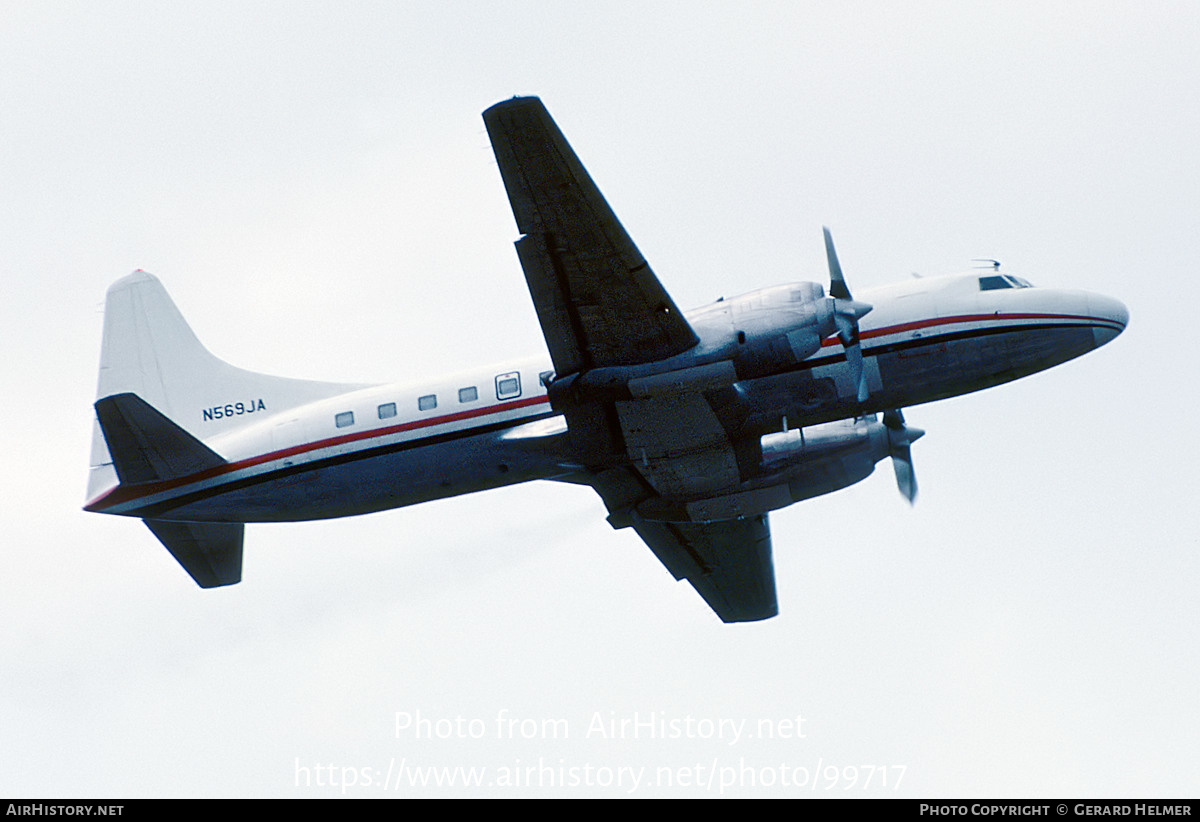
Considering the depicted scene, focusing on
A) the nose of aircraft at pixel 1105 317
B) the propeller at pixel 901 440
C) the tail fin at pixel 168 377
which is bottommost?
the propeller at pixel 901 440

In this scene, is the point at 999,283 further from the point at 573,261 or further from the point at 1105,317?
the point at 573,261

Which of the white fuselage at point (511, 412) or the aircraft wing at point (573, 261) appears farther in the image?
the white fuselage at point (511, 412)

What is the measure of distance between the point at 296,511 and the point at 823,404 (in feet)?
33.1

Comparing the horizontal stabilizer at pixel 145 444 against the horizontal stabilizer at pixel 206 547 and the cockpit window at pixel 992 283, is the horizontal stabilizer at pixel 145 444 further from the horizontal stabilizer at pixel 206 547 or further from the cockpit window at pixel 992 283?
the cockpit window at pixel 992 283

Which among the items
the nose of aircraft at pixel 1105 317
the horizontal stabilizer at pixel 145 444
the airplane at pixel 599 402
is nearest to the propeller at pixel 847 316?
the airplane at pixel 599 402

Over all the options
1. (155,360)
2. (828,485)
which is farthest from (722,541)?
(155,360)

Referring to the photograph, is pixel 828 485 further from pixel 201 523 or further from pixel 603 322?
pixel 201 523

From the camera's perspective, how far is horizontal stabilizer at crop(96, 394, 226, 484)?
2416cm

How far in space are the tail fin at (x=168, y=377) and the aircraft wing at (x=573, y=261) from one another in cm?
566

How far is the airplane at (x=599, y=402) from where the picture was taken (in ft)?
73.9

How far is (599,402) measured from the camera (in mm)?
23469

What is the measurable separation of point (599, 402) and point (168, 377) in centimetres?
1003

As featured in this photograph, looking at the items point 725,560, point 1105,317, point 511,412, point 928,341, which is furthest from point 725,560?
point 1105,317

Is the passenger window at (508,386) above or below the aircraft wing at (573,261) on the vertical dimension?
below
